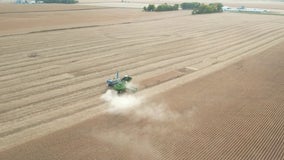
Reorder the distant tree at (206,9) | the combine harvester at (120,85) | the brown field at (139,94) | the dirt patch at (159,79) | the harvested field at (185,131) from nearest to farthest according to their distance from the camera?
the harvested field at (185,131) → the brown field at (139,94) → the combine harvester at (120,85) → the dirt patch at (159,79) → the distant tree at (206,9)

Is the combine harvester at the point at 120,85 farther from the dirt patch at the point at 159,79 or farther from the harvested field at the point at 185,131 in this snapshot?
the harvested field at the point at 185,131

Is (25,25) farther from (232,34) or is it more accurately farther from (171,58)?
(232,34)

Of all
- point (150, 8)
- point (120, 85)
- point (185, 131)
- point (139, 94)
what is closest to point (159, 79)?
point (139, 94)

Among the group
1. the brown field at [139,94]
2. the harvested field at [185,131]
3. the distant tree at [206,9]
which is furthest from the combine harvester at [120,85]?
the distant tree at [206,9]

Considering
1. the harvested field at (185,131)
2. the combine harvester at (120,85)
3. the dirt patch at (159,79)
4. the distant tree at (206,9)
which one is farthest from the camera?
the distant tree at (206,9)

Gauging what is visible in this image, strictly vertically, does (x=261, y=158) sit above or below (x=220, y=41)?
below

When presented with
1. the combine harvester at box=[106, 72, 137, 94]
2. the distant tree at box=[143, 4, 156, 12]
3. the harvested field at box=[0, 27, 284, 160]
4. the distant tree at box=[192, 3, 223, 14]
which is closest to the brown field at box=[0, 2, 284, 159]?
the harvested field at box=[0, 27, 284, 160]

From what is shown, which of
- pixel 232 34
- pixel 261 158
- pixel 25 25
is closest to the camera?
pixel 261 158

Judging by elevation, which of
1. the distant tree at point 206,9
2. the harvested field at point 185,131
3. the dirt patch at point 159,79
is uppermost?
the distant tree at point 206,9

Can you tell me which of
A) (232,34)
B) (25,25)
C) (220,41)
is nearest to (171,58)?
(220,41)
